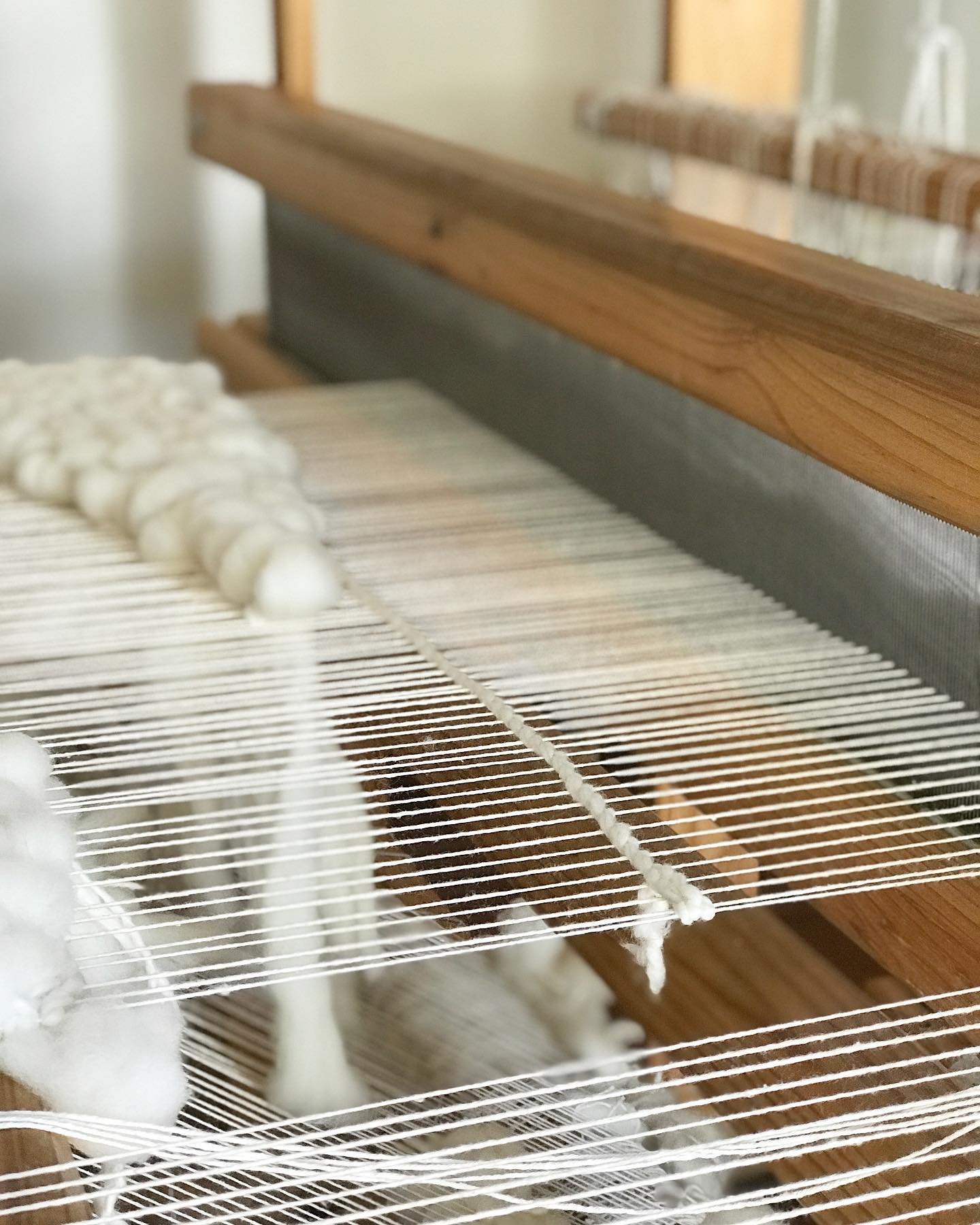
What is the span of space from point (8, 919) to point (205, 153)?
1.41 meters

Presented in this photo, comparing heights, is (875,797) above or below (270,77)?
below

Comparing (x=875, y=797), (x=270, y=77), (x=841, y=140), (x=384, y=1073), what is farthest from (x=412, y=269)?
(x=270, y=77)

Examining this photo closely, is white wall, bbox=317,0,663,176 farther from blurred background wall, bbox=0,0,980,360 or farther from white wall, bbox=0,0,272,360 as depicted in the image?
white wall, bbox=0,0,272,360

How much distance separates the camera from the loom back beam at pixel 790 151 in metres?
1.67

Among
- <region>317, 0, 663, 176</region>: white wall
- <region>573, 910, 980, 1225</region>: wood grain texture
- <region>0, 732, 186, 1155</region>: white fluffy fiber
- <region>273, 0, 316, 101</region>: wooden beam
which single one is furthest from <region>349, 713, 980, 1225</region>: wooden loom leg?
<region>317, 0, 663, 176</region>: white wall

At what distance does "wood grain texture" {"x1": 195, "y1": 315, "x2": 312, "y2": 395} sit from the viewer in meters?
1.75

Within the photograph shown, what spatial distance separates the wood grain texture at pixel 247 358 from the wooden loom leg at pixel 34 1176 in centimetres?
113

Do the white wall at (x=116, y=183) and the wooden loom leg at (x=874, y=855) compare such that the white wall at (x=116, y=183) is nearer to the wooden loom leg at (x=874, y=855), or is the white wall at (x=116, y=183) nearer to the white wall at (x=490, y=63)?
the white wall at (x=490, y=63)

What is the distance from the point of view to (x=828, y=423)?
0.82 metres

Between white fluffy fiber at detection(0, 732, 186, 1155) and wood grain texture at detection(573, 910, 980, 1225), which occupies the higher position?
white fluffy fiber at detection(0, 732, 186, 1155)

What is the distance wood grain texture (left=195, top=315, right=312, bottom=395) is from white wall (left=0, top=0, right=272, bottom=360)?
0.70 m

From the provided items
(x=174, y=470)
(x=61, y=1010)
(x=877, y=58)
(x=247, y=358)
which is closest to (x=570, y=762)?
(x=61, y=1010)

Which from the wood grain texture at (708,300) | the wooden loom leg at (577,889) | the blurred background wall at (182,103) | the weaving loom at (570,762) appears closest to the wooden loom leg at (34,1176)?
the weaving loom at (570,762)

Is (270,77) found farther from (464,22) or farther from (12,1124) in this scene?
(12,1124)
